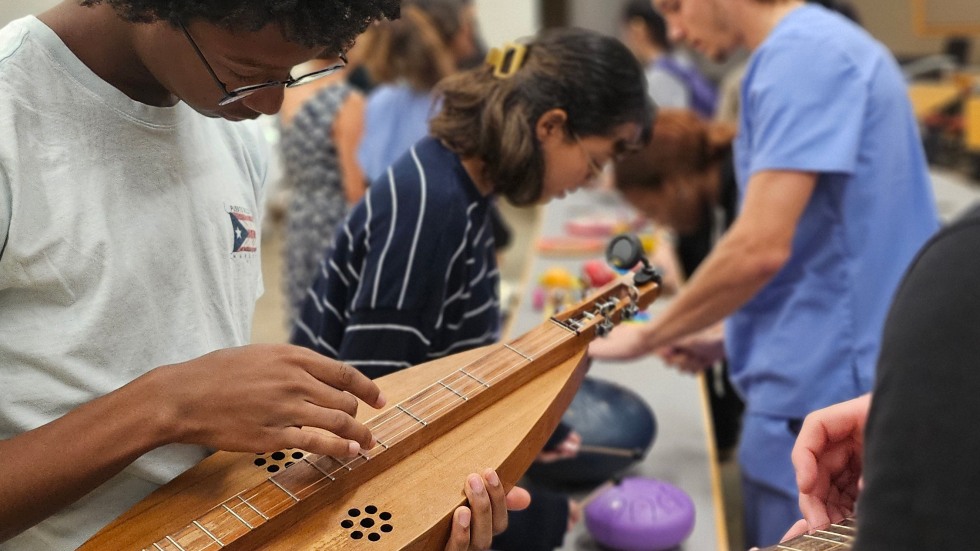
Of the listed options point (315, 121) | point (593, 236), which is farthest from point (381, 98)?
point (593, 236)

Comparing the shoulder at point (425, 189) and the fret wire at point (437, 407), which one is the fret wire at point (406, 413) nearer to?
the fret wire at point (437, 407)

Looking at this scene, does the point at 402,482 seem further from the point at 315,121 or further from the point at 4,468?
the point at 315,121

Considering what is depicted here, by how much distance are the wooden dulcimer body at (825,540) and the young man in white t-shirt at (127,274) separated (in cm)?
31

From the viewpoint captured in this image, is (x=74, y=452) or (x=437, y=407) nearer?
(x=74, y=452)

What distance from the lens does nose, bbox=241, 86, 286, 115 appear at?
35.6 inches

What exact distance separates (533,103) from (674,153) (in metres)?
1.37

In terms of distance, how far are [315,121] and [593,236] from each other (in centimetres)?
114

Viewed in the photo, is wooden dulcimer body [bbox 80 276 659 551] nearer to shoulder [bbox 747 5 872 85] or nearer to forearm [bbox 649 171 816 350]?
forearm [bbox 649 171 816 350]

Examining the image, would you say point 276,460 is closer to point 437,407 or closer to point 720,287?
point 437,407

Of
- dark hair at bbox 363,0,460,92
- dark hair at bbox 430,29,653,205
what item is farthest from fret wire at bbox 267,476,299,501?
dark hair at bbox 363,0,460,92

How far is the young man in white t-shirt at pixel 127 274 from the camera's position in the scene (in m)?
0.78

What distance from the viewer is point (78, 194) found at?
0.82m

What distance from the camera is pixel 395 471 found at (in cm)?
98

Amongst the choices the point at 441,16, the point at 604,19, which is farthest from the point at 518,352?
the point at 604,19
